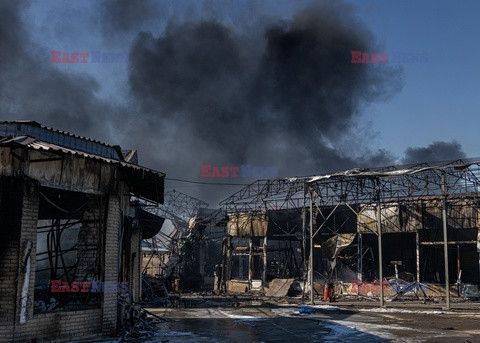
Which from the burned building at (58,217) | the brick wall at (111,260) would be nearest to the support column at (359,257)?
the burned building at (58,217)

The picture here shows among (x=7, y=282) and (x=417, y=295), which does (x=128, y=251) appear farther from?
(x=417, y=295)

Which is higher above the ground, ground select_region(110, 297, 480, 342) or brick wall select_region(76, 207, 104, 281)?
brick wall select_region(76, 207, 104, 281)

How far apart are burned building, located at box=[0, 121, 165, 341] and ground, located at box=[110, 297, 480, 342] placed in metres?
1.63

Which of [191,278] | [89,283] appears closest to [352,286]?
[191,278]

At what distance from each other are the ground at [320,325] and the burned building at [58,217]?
1.63m

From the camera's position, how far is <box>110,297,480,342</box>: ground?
1280 cm

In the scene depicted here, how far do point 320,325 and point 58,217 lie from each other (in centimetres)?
931

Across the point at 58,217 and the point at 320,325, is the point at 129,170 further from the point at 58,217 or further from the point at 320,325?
the point at 320,325

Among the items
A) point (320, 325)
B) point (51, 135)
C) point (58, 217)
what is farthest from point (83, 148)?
point (320, 325)

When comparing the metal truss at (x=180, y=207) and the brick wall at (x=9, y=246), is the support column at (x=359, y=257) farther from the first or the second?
the metal truss at (x=180, y=207)

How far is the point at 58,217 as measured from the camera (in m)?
15.5

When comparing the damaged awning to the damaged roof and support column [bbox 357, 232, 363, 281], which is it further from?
support column [bbox 357, 232, 363, 281]

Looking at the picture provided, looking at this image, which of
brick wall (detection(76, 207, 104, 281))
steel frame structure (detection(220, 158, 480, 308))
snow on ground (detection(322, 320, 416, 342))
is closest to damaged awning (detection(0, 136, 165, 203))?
brick wall (detection(76, 207, 104, 281))

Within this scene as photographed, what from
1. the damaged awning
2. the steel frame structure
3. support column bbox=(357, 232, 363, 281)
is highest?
the steel frame structure
